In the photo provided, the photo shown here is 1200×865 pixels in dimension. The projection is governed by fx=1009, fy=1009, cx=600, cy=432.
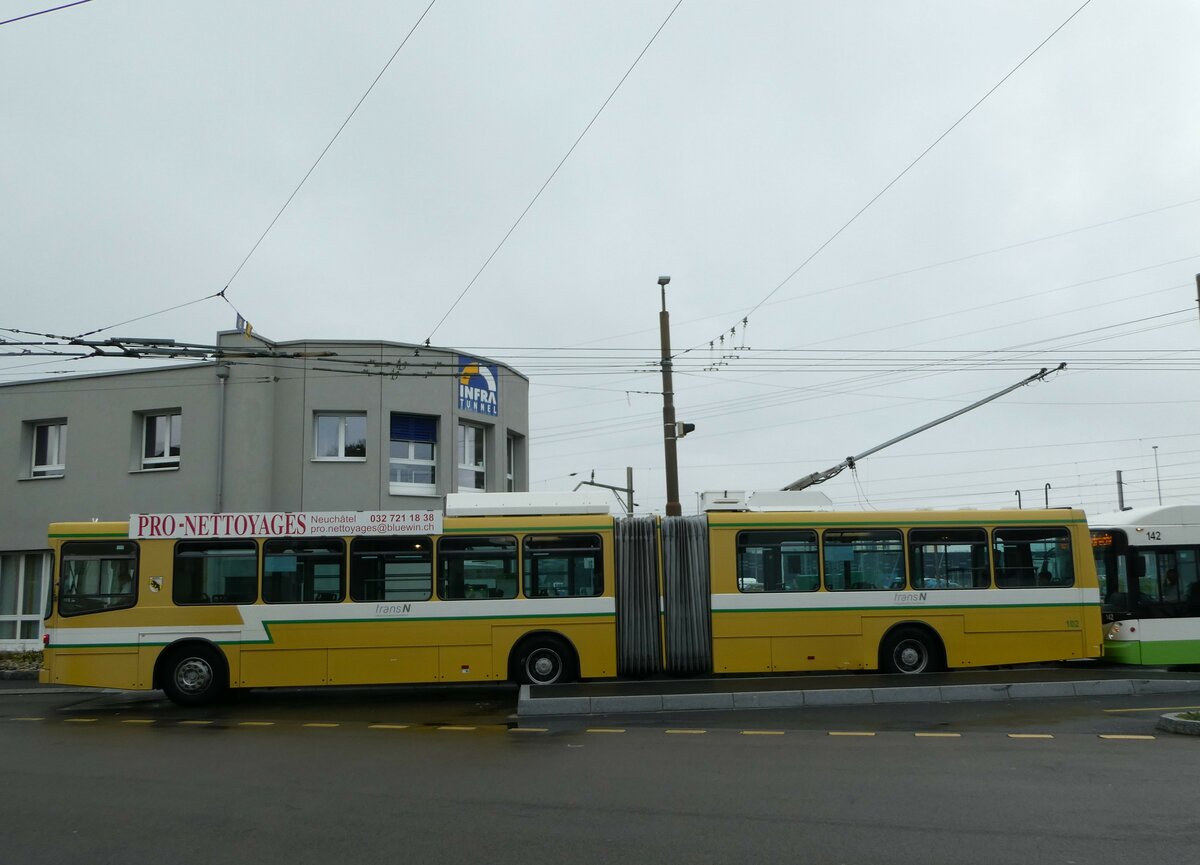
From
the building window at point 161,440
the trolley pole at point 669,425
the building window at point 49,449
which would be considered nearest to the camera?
the trolley pole at point 669,425

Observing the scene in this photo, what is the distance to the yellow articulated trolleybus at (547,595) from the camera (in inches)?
592

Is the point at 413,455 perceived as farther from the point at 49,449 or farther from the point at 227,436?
the point at 49,449

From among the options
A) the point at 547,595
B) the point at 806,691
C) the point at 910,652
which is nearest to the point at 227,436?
the point at 547,595

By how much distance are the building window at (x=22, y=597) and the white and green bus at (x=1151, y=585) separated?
22556mm

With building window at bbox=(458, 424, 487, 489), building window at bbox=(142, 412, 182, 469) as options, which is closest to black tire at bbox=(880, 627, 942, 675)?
building window at bbox=(458, 424, 487, 489)

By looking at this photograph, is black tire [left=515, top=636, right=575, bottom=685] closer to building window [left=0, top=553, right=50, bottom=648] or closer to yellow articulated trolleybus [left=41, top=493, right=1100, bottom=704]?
yellow articulated trolleybus [left=41, top=493, right=1100, bottom=704]

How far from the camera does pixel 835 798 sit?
7.84 meters

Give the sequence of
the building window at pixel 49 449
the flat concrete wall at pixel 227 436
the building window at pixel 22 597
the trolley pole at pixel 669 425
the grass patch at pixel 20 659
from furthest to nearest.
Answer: the building window at pixel 49 449 → the building window at pixel 22 597 → the flat concrete wall at pixel 227 436 → the grass patch at pixel 20 659 → the trolley pole at pixel 669 425

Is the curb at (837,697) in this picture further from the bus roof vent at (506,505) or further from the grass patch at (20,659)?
the grass patch at (20,659)

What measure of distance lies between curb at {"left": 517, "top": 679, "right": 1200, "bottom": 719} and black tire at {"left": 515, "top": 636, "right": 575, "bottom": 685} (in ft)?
3.45

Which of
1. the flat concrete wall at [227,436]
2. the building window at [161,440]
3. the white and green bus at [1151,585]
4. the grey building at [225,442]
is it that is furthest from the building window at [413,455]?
the white and green bus at [1151,585]

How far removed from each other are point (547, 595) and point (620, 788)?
711 centimetres

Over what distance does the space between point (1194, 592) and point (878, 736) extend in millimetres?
8786

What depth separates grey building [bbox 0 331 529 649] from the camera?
74.4 ft
